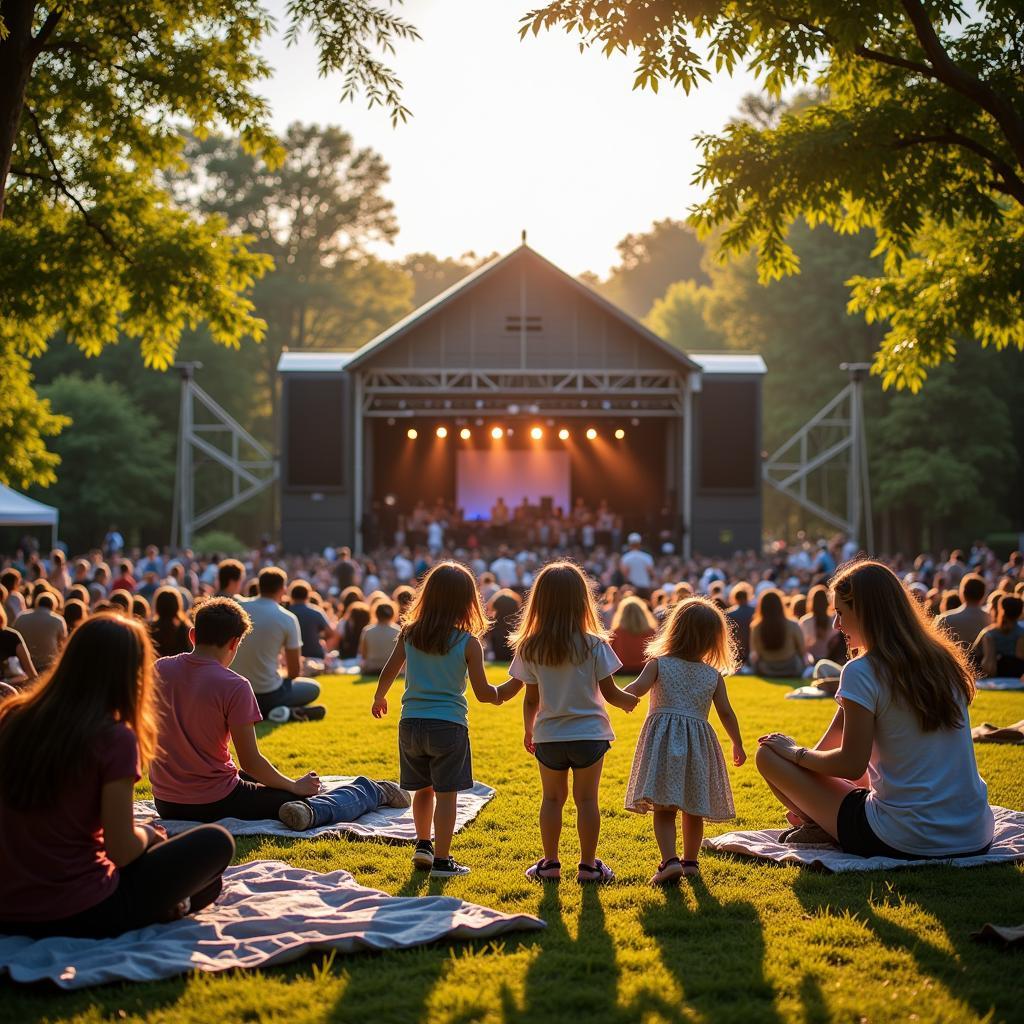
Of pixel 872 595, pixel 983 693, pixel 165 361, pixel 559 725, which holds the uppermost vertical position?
pixel 165 361

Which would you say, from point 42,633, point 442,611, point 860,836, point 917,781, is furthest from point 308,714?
point 917,781

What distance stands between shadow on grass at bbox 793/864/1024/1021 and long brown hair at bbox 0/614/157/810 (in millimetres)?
2251

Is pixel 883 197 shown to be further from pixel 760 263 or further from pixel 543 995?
pixel 543 995

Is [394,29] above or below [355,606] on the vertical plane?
above

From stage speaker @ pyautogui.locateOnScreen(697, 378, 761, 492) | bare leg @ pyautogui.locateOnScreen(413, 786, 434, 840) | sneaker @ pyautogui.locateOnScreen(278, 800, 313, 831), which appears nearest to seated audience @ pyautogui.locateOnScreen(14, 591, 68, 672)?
sneaker @ pyautogui.locateOnScreen(278, 800, 313, 831)

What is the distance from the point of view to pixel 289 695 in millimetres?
9117

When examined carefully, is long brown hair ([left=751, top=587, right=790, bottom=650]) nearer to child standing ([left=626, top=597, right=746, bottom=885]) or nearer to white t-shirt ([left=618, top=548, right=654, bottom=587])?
child standing ([left=626, top=597, right=746, bottom=885])

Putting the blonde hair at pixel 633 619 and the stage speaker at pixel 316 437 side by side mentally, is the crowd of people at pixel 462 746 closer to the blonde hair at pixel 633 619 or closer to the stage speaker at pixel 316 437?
the blonde hair at pixel 633 619

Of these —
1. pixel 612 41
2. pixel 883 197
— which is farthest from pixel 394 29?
pixel 883 197

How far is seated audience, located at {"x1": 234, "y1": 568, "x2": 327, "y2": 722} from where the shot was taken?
332 inches

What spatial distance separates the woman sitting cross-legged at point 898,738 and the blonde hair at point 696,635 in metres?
0.49

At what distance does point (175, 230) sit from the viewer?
34.7 ft

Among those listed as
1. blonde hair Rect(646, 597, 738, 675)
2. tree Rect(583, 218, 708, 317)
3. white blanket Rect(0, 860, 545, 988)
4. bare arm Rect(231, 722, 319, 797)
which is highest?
tree Rect(583, 218, 708, 317)

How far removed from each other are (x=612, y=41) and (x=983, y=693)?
6710 mm
